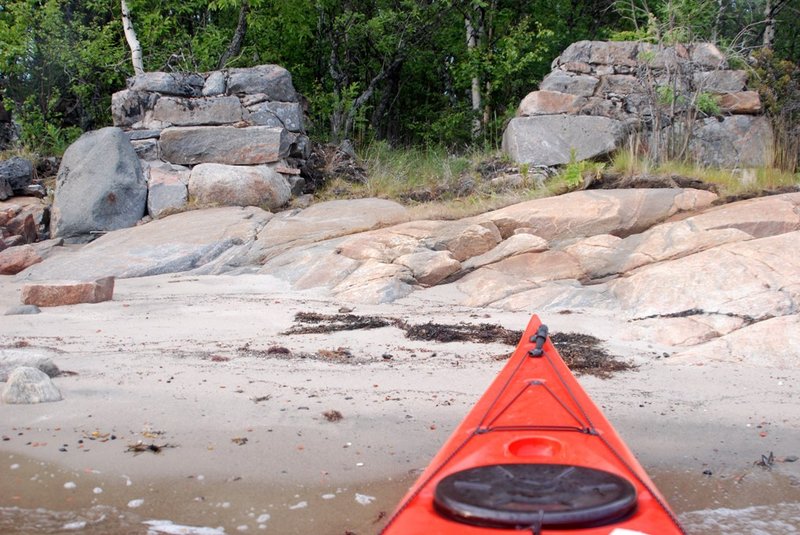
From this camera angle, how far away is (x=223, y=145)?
12648 millimetres

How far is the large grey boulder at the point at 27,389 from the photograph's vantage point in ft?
14.8

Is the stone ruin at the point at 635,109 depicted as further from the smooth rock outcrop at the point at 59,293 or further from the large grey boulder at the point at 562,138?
the smooth rock outcrop at the point at 59,293

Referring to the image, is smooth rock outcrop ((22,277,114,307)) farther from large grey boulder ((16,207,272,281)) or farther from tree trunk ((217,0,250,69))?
tree trunk ((217,0,250,69))

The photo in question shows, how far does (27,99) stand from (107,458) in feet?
43.4

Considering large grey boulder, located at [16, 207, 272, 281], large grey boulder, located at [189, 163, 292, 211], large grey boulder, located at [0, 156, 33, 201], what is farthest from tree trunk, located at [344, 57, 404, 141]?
large grey boulder, located at [0, 156, 33, 201]

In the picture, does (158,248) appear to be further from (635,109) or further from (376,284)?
(635,109)

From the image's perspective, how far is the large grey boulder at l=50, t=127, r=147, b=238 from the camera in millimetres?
11781

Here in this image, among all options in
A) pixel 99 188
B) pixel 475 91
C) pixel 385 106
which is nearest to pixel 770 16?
pixel 475 91

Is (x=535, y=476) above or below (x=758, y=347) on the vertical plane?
above

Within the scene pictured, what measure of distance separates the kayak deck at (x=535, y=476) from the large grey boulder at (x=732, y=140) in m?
8.88

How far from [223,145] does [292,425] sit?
907cm

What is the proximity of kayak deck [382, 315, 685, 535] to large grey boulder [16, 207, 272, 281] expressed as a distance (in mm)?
6734

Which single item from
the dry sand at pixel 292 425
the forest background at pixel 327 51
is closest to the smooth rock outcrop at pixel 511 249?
the dry sand at pixel 292 425

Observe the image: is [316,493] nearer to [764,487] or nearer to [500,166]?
[764,487]
